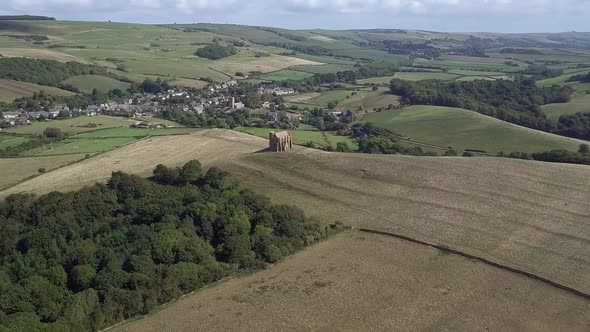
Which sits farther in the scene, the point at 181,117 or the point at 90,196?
the point at 181,117

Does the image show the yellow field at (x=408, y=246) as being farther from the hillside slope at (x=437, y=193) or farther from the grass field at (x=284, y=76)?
the grass field at (x=284, y=76)

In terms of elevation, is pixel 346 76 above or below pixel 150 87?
above

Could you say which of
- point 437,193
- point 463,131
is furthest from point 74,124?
point 437,193

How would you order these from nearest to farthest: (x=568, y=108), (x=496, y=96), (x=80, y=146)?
(x=80, y=146) → (x=568, y=108) → (x=496, y=96)

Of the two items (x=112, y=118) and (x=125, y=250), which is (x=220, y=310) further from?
(x=112, y=118)

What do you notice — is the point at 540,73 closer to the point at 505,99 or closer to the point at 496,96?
the point at 496,96

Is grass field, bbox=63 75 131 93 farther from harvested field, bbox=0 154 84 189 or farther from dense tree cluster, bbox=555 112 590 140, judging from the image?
dense tree cluster, bbox=555 112 590 140

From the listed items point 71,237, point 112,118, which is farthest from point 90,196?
point 112,118
